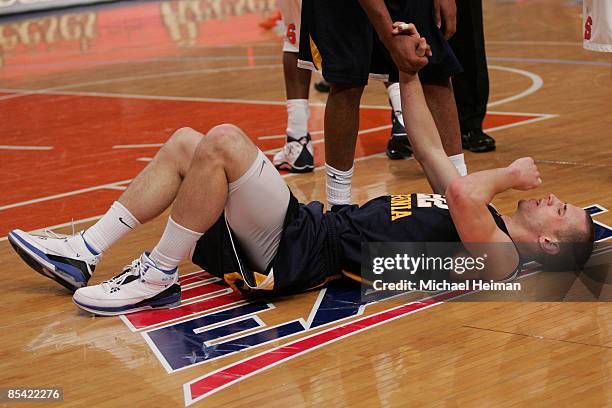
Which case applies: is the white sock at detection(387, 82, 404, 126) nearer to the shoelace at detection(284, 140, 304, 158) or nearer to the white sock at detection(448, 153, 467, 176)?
the shoelace at detection(284, 140, 304, 158)

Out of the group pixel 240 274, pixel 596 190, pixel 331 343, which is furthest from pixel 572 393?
pixel 596 190

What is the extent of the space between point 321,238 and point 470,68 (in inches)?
102

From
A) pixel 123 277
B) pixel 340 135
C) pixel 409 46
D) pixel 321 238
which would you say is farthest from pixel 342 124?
pixel 123 277

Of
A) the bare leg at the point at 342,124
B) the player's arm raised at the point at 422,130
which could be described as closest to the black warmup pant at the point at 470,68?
the bare leg at the point at 342,124

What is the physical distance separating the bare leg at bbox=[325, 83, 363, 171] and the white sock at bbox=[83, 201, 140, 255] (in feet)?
3.12

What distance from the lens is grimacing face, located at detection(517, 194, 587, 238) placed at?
3508mm

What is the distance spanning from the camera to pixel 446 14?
434 centimetres

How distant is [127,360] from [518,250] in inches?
51.6

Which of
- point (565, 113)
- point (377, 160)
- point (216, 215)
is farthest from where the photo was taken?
point (565, 113)

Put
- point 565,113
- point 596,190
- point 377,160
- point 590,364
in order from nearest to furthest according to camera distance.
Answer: point 590,364 < point 596,190 < point 377,160 < point 565,113

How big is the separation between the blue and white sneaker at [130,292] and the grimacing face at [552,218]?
3.90 feet

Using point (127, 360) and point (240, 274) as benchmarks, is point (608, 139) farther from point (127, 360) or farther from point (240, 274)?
point (127, 360)

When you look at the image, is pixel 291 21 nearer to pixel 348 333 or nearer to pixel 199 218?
pixel 199 218

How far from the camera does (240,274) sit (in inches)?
140
